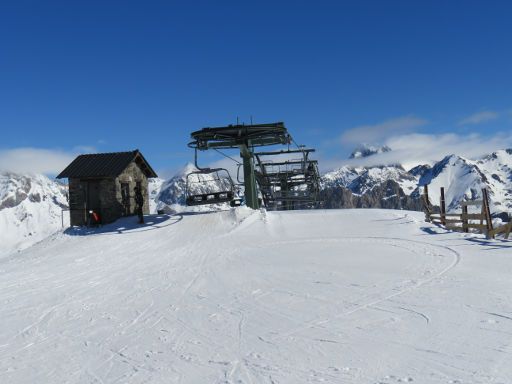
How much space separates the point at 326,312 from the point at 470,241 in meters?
10.1

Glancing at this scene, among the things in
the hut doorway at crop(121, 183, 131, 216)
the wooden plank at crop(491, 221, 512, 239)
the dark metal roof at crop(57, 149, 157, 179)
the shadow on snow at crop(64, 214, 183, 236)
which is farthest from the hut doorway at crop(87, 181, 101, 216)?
the wooden plank at crop(491, 221, 512, 239)

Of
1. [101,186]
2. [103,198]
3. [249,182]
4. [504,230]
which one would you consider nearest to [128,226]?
[103,198]

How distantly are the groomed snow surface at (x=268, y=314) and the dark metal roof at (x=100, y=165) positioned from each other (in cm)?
887

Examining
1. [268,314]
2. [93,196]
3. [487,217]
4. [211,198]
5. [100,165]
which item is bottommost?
[268,314]

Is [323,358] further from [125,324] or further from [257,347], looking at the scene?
[125,324]

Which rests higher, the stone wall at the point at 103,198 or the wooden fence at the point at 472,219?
the stone wall at the point at 103,198

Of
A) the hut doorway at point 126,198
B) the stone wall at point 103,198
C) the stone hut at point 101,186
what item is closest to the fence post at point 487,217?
the stone hut at point 101,186

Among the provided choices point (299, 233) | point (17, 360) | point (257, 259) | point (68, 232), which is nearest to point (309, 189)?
point (299, 233)

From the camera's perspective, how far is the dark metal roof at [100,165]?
1008 inches

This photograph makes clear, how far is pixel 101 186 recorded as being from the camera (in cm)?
2594

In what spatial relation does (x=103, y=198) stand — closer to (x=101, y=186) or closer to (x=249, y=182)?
(x=101, y=186)

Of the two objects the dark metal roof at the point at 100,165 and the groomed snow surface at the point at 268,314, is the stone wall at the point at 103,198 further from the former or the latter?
the groomed snow surface at the point at 268,314

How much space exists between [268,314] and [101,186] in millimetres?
19831

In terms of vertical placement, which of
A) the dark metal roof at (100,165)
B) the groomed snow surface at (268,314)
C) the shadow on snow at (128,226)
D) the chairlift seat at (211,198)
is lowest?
the groomed snow surface at (268,314)
